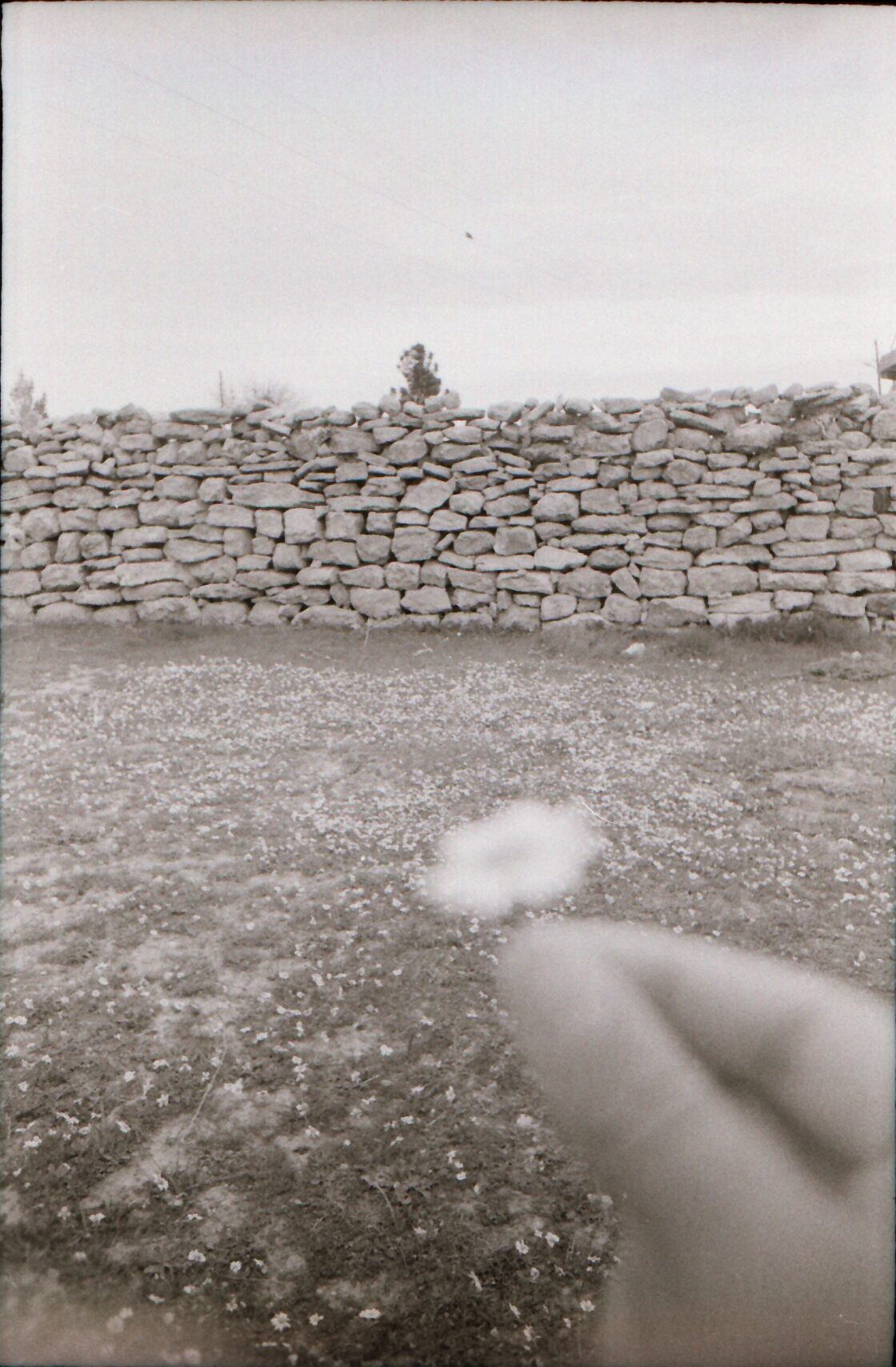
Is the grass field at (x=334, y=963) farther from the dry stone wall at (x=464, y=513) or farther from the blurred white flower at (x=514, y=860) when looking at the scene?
the dry stone wall at (x=464, y=513)

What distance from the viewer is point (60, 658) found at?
12.0 m

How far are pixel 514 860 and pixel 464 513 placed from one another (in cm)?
813

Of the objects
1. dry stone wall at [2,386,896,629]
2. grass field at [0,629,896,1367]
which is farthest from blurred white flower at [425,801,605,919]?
dry stone wall at [2,386,896,629]

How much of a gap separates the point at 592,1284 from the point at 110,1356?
60.2 inches

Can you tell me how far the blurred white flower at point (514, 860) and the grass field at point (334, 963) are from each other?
19 cm

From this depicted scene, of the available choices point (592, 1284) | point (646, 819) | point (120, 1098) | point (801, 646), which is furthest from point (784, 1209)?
point (801, 646)

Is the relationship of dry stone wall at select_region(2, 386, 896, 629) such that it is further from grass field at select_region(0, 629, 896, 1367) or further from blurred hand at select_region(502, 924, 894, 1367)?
blurred hand at select_region(502, 924, 894, 1367)

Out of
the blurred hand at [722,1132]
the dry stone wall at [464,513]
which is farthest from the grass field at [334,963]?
the dry stone wall at [464,513]

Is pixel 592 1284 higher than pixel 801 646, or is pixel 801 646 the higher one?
pixel 801 646

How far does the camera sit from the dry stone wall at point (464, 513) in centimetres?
1291

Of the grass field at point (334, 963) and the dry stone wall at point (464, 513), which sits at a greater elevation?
the dry stone wall at point (464, 513)

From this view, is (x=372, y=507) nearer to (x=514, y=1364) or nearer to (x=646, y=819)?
(x=646, y=819)

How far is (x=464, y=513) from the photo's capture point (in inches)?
537

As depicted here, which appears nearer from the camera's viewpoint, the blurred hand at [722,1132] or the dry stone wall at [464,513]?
the blurred hand at [722,1132]
